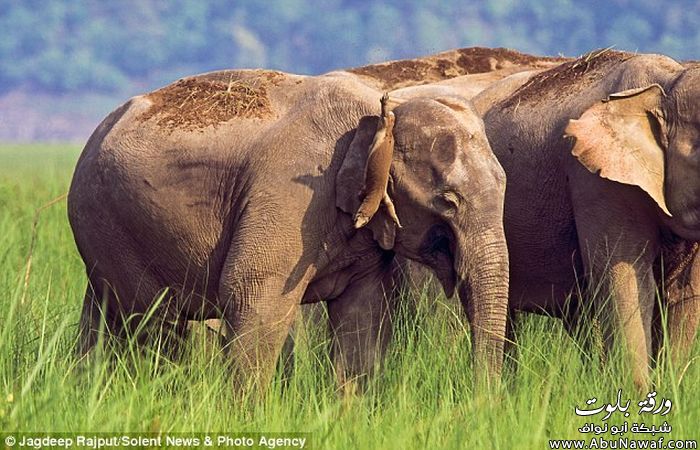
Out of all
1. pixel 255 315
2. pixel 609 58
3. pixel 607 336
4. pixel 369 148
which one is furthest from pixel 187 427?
pixel 609 58

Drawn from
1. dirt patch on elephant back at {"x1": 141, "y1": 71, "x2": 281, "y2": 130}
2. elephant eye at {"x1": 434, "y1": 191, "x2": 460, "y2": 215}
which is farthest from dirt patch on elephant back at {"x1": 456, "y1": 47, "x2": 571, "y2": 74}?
elephant eye at {"x1": 434, "y1": 191, "x2": 460, "y2": 215}

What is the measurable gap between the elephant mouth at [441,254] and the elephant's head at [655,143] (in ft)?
3.48

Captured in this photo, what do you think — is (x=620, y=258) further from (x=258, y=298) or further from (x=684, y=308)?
(x=258, y=298)

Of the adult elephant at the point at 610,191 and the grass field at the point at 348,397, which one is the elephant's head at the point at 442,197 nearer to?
the grass field at the point at 348,397

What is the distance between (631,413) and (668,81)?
7.40 ft

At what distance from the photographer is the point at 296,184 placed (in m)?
7.16

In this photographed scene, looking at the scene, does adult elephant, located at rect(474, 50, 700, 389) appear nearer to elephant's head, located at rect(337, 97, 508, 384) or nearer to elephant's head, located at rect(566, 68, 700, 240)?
elephant's head, located at rect(566, 68, 700, 240)

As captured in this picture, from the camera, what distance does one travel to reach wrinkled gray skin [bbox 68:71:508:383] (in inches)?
274

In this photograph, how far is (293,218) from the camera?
7.15 metres

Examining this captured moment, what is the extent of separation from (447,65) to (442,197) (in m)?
3.72

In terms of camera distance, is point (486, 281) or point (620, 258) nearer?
point (486, 281)

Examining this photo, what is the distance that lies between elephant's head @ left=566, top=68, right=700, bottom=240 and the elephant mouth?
3.48 ft

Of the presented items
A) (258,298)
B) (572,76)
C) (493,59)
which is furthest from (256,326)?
(493,59)

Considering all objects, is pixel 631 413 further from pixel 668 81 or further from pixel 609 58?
pixel 609 58
